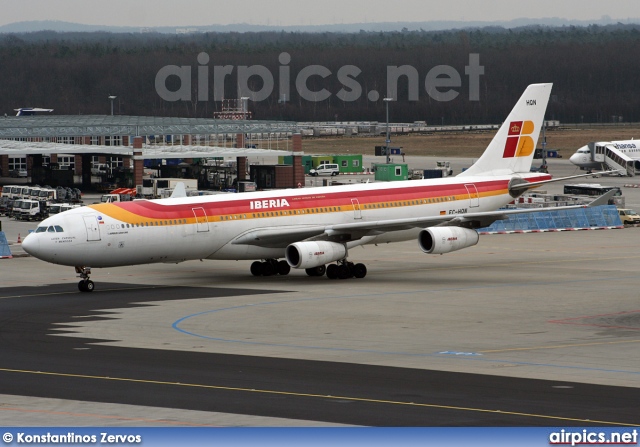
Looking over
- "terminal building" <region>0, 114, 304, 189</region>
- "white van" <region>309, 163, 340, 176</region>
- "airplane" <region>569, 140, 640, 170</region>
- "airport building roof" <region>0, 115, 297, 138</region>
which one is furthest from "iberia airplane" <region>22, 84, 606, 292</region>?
"airplane" <region>569, 140, 640, 170</region>

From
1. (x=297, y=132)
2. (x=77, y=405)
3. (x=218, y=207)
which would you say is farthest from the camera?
(x=297, y=132)

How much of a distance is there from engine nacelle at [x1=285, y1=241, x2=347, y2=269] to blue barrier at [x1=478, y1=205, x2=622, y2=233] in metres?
27.0

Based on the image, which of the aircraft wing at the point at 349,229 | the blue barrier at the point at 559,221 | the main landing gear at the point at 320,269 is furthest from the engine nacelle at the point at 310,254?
the blue barrier at the point at 559,221

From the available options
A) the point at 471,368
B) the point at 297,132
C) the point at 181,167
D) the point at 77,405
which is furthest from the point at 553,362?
the point at 181,167

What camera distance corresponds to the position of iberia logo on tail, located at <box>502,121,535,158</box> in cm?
6391

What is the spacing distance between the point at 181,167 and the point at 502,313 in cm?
8732

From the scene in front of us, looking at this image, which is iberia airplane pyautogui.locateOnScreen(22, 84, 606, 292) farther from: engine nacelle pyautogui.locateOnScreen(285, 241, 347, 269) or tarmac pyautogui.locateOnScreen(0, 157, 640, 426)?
tarmac pyautogui.locateOnScreen(0, 157, 640, 426)

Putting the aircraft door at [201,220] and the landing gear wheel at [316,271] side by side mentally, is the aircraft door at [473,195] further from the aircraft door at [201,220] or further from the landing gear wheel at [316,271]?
the aircraft door at [201,220]

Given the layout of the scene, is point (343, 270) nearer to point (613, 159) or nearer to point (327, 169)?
point (327, 169)

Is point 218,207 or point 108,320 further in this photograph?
point 218,207

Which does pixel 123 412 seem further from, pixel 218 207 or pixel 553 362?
pixel 218 207

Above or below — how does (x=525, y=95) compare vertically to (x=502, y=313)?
above

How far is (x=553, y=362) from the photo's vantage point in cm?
3366

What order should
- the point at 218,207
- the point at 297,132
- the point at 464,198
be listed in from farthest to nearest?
the point at 297,132 < the point at 464,198 < the point at 218,207
